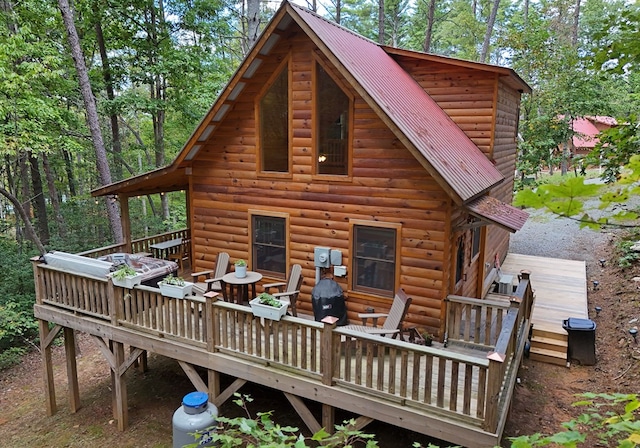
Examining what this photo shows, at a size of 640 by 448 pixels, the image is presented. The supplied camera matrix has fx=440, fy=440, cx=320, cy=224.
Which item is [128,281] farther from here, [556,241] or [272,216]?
[556,241]

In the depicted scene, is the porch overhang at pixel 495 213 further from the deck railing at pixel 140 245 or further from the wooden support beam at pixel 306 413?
the deck railing at pixel 140 245

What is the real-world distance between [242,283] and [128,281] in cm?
199

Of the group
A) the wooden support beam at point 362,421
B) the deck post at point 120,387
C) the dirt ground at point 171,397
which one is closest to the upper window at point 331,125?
the wooden support beam at point 362,421

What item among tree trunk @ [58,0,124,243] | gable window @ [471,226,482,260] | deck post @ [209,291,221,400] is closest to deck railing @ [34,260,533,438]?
deck post @ [209,291,221,400]

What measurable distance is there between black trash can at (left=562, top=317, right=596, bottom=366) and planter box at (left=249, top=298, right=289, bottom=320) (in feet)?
19.3

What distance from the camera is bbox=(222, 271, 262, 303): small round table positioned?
27.8 ft

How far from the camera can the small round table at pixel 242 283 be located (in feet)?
27.8

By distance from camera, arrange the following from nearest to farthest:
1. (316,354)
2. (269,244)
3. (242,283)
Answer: (316,354) → (242,283) → (269,244)

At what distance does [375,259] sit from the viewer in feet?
26.5

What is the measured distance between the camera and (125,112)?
16062 mm

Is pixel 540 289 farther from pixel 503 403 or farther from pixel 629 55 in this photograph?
pixel 629 55

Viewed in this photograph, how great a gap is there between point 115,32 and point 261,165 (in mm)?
11353

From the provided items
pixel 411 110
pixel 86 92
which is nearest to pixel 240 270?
pixel 411 110

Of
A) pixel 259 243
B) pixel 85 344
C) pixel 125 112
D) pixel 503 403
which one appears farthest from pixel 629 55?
pixel 125 112
